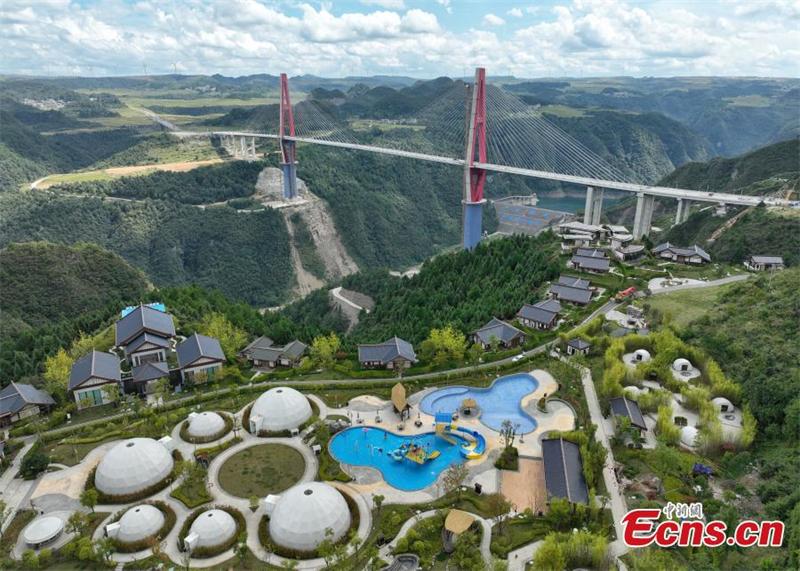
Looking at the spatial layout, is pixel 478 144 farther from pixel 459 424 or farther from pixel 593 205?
pixel 459 424

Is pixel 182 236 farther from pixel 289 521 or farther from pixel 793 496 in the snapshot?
pixel 793 496

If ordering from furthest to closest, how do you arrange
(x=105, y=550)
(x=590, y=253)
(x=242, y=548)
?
(x=590, y=253), (x=105, y=550), (x=242, y=548)

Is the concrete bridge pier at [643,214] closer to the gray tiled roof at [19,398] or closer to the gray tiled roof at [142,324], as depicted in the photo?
the gray tiled roof at [142,324]

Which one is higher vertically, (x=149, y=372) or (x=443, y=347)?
(x=443, y=347)

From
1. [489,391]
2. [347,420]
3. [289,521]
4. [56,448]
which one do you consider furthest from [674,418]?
[56,448]

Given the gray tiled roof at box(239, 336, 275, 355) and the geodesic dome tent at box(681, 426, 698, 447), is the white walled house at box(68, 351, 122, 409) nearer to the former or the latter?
the gray tiled roof at box(239, 336, 275, 355)

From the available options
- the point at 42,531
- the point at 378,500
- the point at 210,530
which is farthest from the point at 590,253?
the point at 42,531
